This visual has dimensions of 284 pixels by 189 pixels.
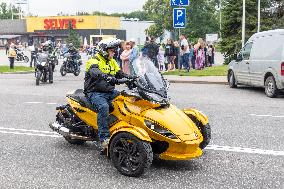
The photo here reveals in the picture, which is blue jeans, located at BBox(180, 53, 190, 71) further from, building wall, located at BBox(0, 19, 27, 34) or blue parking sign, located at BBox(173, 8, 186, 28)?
building wall, located at BBox(0, 19, 27, 34)

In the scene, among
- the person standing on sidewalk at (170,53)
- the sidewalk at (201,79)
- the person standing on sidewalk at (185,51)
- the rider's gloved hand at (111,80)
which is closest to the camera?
the rider's gloved hand at (111,80)

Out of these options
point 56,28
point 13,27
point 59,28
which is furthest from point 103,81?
point 13,27

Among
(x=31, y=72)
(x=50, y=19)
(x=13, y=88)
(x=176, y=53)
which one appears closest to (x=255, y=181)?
(x=13, y=88)

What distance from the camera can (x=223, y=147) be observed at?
7.41 metres

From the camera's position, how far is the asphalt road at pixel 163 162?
18.9 feet

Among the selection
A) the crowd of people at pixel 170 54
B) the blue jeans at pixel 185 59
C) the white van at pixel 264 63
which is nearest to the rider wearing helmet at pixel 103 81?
the white van at pixel 264 63

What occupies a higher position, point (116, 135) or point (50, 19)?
point (50, 19)

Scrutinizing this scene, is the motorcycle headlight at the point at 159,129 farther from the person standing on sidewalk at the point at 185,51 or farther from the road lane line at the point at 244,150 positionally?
the person standing on sidewalk at the point at 185,51

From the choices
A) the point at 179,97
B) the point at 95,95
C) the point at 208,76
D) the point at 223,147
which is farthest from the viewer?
the point at 208,76

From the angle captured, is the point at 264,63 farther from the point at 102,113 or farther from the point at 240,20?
the point at 240,20

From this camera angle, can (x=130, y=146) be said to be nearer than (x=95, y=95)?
Yes

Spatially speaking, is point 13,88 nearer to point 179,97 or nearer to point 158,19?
point 179,97

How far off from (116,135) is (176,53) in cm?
1751

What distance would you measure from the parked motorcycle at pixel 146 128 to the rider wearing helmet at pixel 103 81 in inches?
4.9
